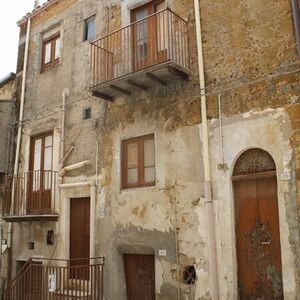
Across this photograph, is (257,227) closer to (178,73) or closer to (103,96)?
(178,73)

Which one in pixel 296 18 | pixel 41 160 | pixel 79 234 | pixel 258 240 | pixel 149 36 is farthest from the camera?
pixel 41 160

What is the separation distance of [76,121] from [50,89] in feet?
5.47

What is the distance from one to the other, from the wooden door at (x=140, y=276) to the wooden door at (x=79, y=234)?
50.6 inches

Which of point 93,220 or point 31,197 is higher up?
point 31,197

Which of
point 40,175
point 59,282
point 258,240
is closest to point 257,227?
point 258,240

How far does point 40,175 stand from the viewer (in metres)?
11.8

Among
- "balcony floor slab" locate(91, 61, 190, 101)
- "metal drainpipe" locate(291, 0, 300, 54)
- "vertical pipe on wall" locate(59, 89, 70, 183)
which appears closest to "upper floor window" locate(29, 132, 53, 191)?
"vertical pipe on wall" locate(59, 89, 70, 183)

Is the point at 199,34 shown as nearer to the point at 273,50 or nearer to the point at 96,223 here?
the point at 273,50

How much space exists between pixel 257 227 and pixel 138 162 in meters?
3.22

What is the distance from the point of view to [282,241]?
23.7ft

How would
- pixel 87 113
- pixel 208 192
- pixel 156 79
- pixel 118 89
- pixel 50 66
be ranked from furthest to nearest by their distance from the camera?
pixel 50 66 → pixel 87 113 → pixel 118 89 → pixel 156 79 → pixel 208 192

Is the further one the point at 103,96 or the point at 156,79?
the point at 103,96

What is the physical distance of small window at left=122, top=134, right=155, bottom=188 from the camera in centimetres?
958

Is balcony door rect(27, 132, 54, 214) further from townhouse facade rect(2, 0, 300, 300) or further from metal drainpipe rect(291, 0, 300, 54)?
metal drainpipe rect(291, 0, 300, 54)
